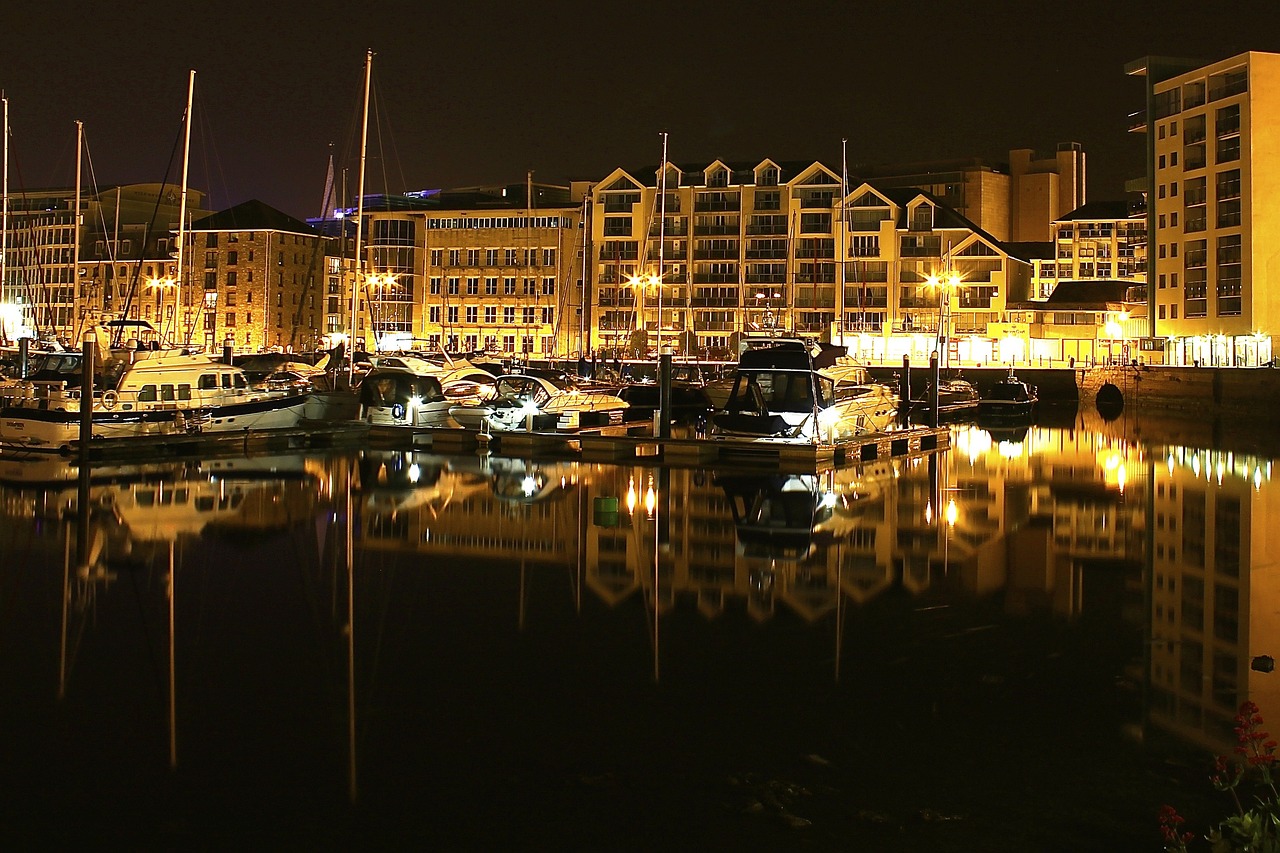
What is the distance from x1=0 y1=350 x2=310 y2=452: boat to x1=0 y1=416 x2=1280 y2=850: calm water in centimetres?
706

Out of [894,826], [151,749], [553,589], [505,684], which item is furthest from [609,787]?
[553,589]

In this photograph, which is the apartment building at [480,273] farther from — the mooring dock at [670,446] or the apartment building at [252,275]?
the mooring dock at [670,446]

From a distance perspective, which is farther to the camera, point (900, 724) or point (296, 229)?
point (296, 229)

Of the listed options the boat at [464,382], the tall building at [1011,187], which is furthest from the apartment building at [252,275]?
the boat at [464,382]

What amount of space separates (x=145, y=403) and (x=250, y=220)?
8563cm

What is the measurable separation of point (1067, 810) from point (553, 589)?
27.5ft

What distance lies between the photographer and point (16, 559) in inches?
696

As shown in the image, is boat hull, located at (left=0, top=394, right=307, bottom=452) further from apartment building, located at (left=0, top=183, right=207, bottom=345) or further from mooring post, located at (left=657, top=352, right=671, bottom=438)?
apartment building, located at (left=0, top=183, right=207, bottom=345)

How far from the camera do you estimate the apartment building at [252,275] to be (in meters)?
112

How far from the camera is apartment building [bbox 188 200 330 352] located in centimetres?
11225

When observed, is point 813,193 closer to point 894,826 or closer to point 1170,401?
point 1170,401

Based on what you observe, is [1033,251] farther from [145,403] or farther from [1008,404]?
[145,403]

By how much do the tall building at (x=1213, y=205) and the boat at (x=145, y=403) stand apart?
56753 millimetres

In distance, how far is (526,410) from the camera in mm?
37156
